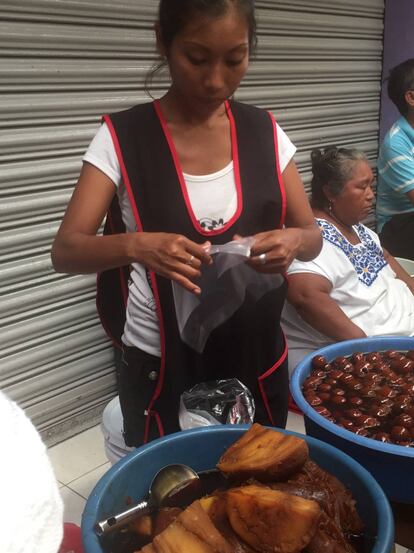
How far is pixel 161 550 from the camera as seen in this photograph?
695mm

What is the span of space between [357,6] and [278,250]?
12.1ft

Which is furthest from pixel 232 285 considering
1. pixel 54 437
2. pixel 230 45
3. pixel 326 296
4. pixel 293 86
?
pixel 293 86

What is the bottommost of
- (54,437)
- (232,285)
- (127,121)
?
(54,437)

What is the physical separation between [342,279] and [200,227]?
1241 millimetres

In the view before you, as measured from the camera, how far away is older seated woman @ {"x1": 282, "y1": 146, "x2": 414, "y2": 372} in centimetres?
221

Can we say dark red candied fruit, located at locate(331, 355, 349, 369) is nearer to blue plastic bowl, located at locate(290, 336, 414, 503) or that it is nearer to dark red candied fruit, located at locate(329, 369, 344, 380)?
dark red candied fruit, located at locate(329, 369, 344, 380)

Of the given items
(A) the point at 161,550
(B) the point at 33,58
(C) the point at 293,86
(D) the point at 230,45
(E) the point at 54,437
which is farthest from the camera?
(C) the point at 293,86

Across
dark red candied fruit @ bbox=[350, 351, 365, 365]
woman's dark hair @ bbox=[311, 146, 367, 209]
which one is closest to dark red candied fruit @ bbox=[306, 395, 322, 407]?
dark red candied fruit @ bbox=[350, 351, 365, 365]

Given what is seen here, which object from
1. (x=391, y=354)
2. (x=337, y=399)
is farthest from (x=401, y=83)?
(x=337, y=399)

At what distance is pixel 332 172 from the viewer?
2525 millimetres

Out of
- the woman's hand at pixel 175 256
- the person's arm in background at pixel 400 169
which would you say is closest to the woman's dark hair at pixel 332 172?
the person's arm in background at pixel 400 169

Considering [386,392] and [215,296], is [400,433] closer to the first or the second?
[386,392]

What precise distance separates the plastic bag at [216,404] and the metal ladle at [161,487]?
29 cm

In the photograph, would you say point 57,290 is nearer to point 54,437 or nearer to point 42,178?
point 42,178
